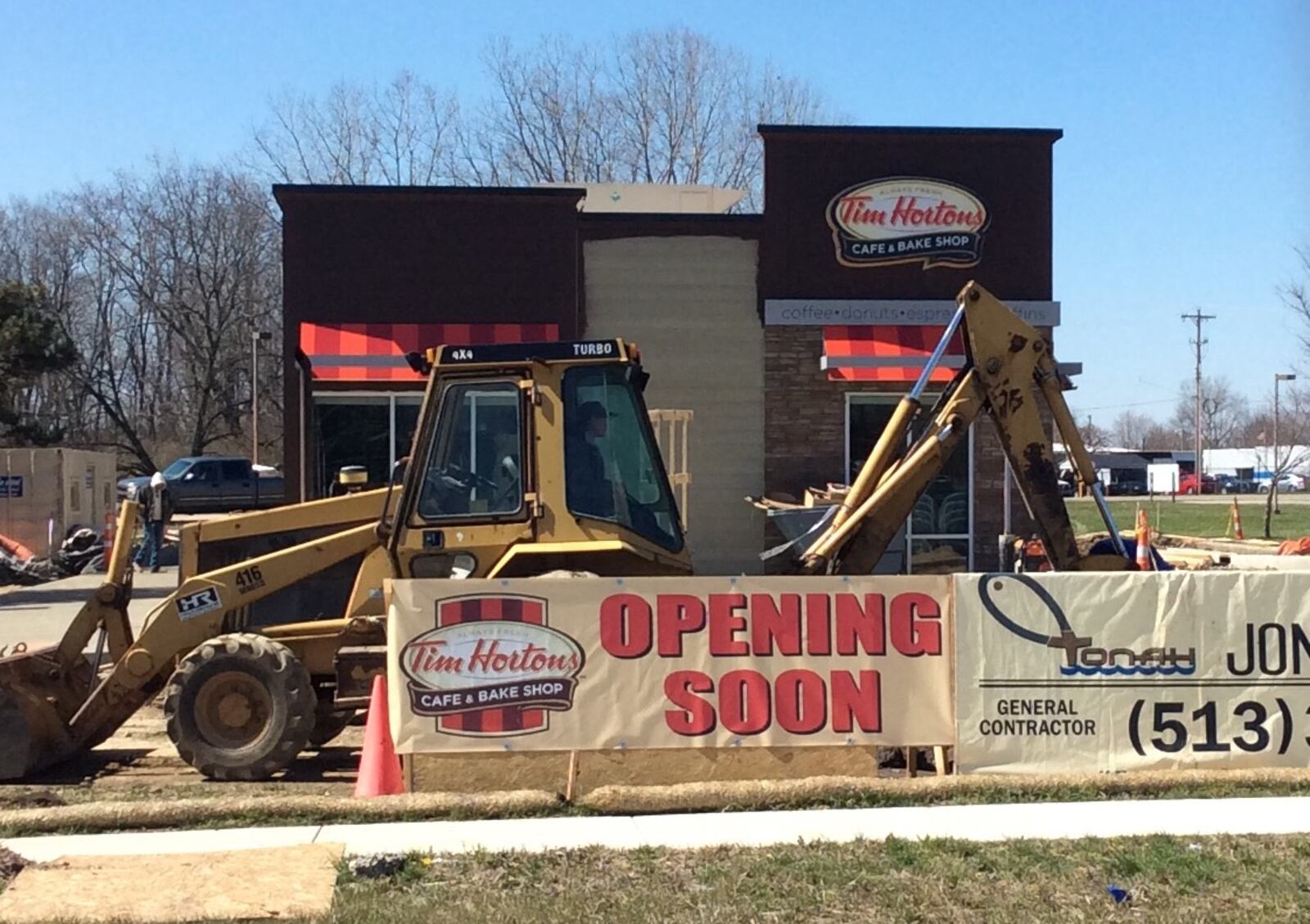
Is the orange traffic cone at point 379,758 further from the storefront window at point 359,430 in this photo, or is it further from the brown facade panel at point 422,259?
the brown facade panel at point 422,259

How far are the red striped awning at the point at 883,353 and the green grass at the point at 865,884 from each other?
43.0 feet

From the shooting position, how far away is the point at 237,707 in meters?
8.76

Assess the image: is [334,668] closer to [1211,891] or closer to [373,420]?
[1211,891]

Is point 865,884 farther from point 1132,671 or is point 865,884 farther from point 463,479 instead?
point 463,479

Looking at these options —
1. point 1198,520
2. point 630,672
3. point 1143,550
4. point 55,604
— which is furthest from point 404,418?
point 1198,520

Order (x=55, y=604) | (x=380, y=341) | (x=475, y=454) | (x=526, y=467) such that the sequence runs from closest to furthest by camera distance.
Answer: (x=526, y=467), (x=475, y=454), (x=380, y=341), (x=55, y=604)

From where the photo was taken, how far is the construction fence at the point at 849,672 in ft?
26.9

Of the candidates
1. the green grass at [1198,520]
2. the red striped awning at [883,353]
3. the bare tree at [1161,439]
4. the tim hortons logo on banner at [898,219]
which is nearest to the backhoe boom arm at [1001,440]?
the red striped awning at [883,353]

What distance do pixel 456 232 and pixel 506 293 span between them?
46.0 inches

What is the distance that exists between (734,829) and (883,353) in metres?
13.4

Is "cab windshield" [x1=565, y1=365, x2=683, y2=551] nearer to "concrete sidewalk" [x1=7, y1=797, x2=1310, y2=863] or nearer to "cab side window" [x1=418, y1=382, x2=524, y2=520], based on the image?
"cab side window" [x1=418, y1=382, x2=524, y2=520]

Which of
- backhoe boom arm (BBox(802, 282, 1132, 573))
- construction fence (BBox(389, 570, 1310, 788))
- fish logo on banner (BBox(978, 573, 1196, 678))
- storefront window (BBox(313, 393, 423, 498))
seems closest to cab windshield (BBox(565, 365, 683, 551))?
construction fence (BBox(389, 570, 1310, 788))

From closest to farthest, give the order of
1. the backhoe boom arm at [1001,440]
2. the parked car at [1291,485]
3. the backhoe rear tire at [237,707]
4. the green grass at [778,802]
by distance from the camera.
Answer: the green grass at [778,802]
the backhoe rear tire at [237,707]
the backhoe boom arm at [1001,440]
the parked car at [1291,485]

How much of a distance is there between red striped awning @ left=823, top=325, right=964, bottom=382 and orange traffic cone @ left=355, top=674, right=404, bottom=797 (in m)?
12.5
